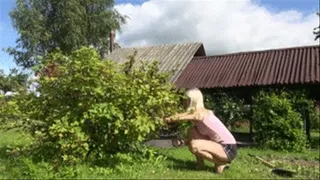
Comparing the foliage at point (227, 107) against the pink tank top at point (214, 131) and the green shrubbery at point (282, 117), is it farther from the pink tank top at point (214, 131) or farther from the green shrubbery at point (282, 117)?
the pink tank top at point (214, 131)

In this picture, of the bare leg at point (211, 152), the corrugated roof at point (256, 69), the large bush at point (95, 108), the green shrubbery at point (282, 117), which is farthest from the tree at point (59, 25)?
the bare leg at point (211, 152)

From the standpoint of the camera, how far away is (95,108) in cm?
770

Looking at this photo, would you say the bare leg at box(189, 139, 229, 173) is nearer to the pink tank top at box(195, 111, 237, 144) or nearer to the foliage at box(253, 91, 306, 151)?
the pink tank top at box(195, 111, 237, 144)

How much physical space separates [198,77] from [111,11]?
17.9m

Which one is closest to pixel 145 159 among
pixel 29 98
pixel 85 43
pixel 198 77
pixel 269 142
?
pixel 29 98

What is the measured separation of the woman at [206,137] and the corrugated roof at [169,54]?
9.91 meters

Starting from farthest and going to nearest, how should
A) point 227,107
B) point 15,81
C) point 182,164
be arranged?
point 227,107 < point 15,81 < point 182,164

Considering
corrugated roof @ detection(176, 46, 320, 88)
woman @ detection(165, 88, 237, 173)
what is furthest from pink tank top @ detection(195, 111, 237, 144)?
corrugated roof @ detection(176, 46, 320, 88)

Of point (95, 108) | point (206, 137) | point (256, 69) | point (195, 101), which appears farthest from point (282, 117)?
point (95, 108)

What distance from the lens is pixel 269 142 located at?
11.8 meters

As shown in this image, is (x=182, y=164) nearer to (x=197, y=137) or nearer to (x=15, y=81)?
(x=197, y=137)

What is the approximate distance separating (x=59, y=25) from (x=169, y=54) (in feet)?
41.8

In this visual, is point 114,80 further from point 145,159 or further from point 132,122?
point 145,159

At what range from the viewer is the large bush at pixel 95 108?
25.5 ft
